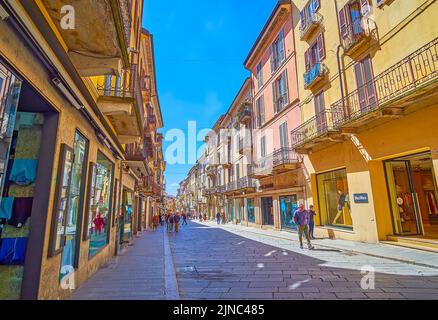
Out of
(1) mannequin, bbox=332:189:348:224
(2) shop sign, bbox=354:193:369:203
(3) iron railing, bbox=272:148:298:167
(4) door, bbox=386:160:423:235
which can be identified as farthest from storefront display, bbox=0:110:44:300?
(3) iron railing, bbox=272:148:298:167

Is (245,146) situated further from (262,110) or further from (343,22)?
(343,22)

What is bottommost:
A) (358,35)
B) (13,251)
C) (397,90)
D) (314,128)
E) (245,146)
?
(13,251)

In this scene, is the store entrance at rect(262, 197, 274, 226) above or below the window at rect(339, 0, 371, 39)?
below

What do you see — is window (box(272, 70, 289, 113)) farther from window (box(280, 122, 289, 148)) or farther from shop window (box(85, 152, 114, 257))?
shop window (box(85, 152, 114, 257))

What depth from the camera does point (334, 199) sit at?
45.4ft

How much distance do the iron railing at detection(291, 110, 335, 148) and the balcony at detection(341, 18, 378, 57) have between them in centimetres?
318

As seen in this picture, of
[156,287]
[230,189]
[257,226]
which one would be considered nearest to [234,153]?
[230,189]

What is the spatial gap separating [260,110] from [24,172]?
21.2m

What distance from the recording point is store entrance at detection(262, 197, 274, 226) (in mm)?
21219

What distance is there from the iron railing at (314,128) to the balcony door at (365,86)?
5.20ft

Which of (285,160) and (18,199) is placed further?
(285,160)

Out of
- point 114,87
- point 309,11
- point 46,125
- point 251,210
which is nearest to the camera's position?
point 46,125

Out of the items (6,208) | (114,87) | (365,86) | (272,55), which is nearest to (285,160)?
(365,86)

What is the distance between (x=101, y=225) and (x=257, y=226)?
18080 mm
